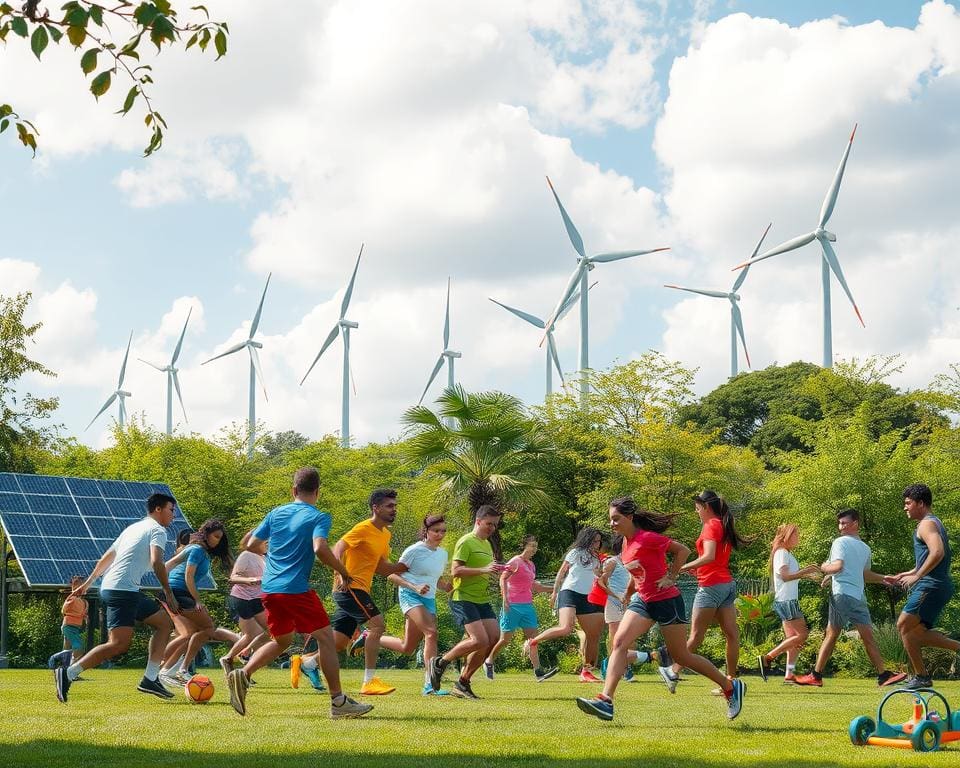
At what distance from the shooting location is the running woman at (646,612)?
8812 millimetres

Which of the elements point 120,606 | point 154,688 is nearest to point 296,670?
point 154,688

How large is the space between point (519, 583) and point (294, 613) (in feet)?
22.4

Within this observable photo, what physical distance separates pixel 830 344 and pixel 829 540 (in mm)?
31133

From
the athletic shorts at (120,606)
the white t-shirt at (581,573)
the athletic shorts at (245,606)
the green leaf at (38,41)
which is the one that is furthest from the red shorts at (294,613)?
the white t-shirt at (581,573)

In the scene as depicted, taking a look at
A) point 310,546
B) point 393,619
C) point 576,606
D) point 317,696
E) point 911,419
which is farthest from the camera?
point 911,419

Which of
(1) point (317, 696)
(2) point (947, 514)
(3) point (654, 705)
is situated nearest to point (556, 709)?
(3) point (654, 705)

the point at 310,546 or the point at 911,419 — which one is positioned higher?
the point at 911,419

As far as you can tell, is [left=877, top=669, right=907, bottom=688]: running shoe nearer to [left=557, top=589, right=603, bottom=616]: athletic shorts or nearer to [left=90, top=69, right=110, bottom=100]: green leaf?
[left=557, top=589, right=603, bottom=616]: athletic shorts

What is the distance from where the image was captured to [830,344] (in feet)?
165

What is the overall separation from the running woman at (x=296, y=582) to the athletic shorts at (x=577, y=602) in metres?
5.15

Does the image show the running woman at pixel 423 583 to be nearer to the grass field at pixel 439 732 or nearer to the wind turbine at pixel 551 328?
the grass field at pixel 439 732

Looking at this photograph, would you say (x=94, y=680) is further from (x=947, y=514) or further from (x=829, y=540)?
(x=947, y=514)

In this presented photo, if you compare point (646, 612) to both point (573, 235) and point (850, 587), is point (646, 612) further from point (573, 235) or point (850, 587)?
point (573, 235)

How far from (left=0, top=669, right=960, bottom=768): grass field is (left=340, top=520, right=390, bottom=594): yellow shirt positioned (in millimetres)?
1195
